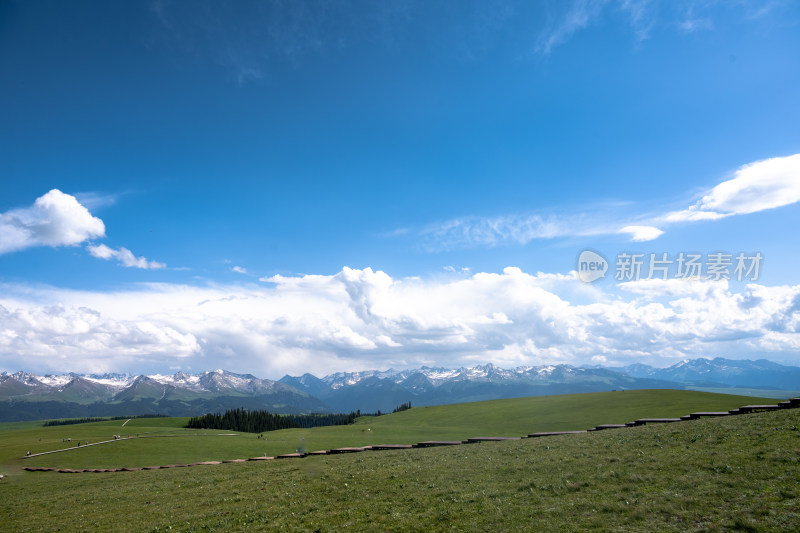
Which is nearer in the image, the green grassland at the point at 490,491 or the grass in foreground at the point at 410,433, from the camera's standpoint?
the green grassland at the point at 490,491

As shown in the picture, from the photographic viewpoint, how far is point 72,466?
7100 cm

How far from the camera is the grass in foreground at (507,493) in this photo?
1659 centimetres

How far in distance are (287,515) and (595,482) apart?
53.5ft

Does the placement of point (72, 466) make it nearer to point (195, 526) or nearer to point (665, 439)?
point (195, 526)

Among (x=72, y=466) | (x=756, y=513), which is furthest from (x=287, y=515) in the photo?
(x=72, y=466)

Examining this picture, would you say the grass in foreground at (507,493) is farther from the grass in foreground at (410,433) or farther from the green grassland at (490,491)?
the grass in foreground at (410,433)

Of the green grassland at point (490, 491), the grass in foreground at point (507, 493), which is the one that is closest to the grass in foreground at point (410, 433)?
the green grassland at point (490, 491)

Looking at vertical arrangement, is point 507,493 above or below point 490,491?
above

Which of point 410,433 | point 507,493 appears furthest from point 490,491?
point 410,433

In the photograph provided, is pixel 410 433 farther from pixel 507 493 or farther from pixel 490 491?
pixel 507 493

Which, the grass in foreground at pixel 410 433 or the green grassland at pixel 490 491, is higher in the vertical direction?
the green grassland at pixel 490 491

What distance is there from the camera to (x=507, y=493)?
21.5 meters

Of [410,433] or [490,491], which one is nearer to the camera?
[490,491]

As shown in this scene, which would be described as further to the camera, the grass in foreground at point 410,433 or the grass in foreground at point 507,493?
the grass in foreground at point 410,433
